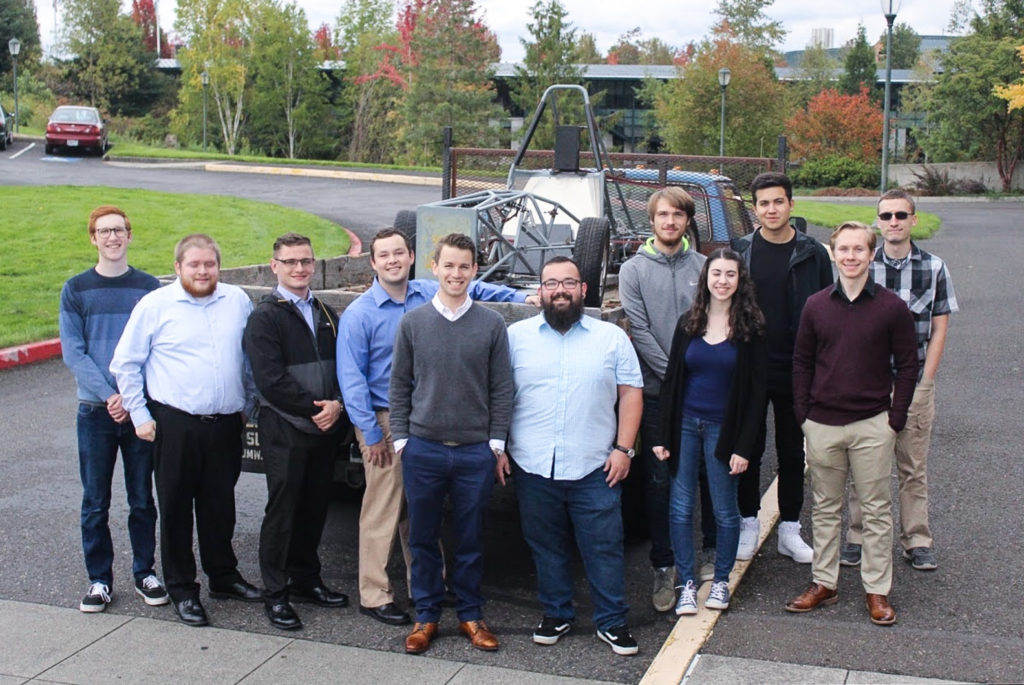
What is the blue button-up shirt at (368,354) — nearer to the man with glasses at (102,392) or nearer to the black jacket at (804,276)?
the man with glasses at (102,392)

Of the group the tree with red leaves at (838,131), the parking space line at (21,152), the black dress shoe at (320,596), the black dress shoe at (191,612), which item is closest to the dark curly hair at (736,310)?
the black dress shoe at (320,596)

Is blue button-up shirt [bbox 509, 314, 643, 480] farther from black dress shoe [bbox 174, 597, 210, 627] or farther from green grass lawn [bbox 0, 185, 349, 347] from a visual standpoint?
green grass lawn [bbox 0, 185, 349, 347]

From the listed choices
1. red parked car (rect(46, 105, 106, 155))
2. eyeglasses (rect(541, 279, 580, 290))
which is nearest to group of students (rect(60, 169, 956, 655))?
eyeglasses (rect(541, 279, 580, 290))

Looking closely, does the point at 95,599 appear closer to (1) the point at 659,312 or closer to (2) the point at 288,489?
(2) the point at 288,489

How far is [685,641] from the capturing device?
4879 millimetres

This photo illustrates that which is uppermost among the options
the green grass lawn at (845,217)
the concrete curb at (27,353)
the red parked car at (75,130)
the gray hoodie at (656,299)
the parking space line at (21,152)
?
the red parked car at (75,130)

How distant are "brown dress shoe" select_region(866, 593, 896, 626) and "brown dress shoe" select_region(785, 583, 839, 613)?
0.61 ft

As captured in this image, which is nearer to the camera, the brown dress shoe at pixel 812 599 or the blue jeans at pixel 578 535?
the blue jeans at pixel 578 535

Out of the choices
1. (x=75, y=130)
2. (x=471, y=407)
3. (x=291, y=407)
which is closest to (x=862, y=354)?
(x=471, y=407)

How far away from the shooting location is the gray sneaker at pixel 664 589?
5371 millimetres

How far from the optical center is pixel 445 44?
136ft

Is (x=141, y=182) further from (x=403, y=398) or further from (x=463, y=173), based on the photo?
(x=403, y=398)

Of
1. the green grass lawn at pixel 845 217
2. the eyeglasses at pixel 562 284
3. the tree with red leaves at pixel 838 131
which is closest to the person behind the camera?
the eyeglasses at pixel 562 284

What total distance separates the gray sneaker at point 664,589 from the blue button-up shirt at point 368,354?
1.46 metres
